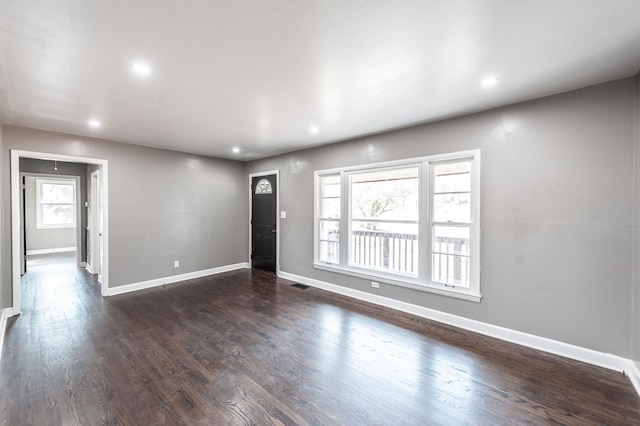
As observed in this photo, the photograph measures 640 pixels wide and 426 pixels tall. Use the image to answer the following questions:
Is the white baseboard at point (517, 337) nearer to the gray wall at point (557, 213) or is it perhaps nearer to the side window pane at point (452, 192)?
the gray wall at point (557, 213)

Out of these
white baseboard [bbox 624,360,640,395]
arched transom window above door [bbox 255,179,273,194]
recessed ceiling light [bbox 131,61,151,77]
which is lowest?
white baseboard [bbox 624,360,640,395]

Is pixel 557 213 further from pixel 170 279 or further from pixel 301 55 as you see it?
pixel 170 279

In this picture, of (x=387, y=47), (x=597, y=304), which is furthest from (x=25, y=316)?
(x=597, y=304)

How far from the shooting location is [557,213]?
2639 mm

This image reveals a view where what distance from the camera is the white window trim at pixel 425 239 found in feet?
10.1

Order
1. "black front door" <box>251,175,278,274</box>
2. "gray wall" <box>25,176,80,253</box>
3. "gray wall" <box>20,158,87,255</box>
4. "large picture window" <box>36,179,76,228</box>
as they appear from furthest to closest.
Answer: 1. "large picture window" <box>36,179,76,228</box>
2. "gray wall" <box>25,176,80,253</box>
3. "black front door" <box>251,175,278,274</box>
4. "gray wall" <box>20,158,87,255</box>

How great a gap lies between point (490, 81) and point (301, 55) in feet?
5.54

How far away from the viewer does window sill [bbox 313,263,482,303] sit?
315 centimetres

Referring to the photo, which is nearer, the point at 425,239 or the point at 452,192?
the point at 452,192

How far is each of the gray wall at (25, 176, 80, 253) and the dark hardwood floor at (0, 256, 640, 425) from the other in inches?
246

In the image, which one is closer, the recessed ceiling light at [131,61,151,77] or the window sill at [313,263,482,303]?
the recessed ceiling light at [131,61,151,77]

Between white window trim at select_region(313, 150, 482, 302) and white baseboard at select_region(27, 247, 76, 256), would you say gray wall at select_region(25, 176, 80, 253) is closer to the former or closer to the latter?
white baseboard at select_region(27, 247, 76, 256)

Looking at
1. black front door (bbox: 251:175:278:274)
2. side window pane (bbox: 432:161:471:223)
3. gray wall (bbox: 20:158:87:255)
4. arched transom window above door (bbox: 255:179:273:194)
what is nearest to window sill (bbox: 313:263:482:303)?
side window pane (bbox: 432:161:471:223)

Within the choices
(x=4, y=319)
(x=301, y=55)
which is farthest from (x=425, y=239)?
(x=4, y=319)
